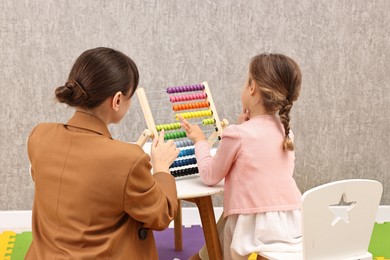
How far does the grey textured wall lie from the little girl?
1.21m

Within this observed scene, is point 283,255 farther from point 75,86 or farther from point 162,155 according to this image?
point 75,86

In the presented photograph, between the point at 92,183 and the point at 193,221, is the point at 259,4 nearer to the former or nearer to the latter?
the point at 193,221

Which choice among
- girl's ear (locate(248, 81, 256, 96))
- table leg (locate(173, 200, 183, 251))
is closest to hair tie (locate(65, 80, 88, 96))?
girl's ear (locate(248, 81, 256, 96))

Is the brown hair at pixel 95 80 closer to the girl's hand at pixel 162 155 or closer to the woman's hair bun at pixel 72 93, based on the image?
the woman's hair bun at pixel 72 93

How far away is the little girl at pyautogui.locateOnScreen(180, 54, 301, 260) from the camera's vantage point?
213 centimetres

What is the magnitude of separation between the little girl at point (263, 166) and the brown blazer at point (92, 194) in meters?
0.41

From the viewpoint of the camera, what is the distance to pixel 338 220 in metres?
1.88

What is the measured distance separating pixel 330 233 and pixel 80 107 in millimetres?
845

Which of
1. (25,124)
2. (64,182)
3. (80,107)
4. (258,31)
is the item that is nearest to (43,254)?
(64,182)

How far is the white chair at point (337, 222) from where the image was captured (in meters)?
1.81

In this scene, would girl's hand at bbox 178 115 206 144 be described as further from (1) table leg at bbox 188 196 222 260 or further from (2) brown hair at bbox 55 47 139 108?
(2) brown hair at bbox 55 47 139 108

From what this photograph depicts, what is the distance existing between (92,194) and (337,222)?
0.75 metres

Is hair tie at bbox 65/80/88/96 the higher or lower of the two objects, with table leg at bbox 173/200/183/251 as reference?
higher

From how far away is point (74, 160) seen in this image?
171 cm
